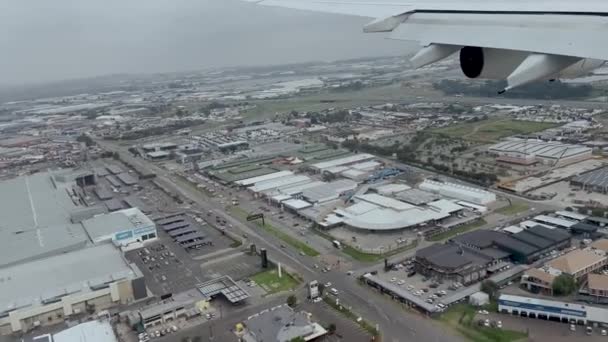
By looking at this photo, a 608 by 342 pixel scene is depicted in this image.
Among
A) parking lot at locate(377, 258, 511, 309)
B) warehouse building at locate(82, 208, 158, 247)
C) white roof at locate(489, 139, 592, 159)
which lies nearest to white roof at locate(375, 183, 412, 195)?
parking lot at locate(377, 258, 511, 309)

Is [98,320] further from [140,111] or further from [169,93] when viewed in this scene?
[169,93]

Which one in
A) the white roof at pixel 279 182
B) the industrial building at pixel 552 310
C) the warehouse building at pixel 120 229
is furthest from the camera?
the white roof at pixel 279 182

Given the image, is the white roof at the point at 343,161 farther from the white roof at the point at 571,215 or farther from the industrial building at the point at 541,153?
the white roof at the point at 571,215

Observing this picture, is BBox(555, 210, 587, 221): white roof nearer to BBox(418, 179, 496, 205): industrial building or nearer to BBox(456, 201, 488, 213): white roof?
BBox(456, 201, 488, 213): white roof

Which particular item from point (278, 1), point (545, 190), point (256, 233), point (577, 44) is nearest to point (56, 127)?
point (256, 233)

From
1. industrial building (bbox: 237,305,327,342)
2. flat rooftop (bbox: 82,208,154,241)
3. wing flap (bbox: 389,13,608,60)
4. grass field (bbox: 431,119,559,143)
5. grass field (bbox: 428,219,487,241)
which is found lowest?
grass field (bbox: 428,219,487,241)

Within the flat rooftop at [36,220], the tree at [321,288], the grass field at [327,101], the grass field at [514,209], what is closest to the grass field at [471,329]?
the tree at [321,288]
